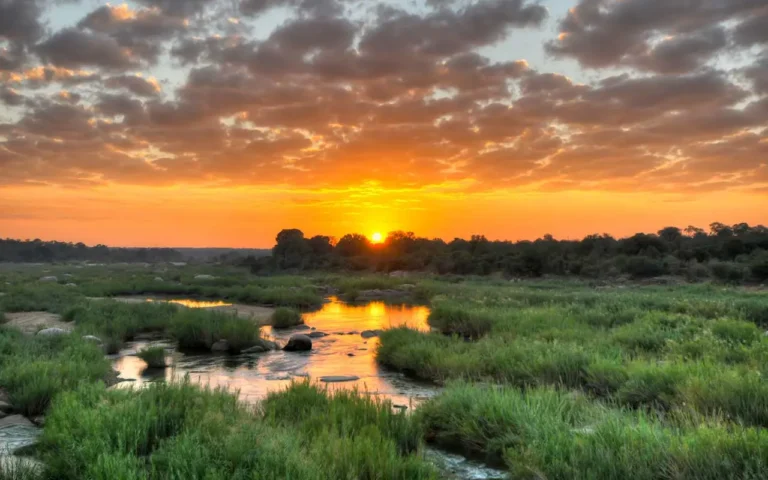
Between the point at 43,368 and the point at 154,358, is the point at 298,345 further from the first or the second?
the point at 43,368

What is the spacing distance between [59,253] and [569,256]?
17241cm

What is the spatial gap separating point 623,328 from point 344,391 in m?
10.7

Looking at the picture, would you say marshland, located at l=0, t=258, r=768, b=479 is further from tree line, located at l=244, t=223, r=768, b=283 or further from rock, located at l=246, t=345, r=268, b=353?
tree line, located at l=244, t=223, r=768, b=283

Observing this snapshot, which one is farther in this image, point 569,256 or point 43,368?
point 569,256

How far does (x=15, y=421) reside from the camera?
9.09 m

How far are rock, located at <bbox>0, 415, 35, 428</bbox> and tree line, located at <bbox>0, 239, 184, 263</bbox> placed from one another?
584 ft

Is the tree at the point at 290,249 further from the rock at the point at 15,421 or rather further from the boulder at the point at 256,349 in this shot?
the rock at the point at 15,421

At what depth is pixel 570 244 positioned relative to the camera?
75812 mm

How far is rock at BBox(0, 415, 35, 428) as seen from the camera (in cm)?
890

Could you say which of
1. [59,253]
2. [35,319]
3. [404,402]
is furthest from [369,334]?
[59,253]

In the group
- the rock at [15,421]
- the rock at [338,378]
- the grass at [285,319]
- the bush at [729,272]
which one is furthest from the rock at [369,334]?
the bush at [729,272]

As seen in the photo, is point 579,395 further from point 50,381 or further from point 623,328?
point 50,381

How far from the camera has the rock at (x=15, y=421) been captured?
890 centimetres

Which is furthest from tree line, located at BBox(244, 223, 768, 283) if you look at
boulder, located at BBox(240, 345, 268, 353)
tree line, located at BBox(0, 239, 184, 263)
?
tree line, located at BBox(0, 239, 184, 263)
